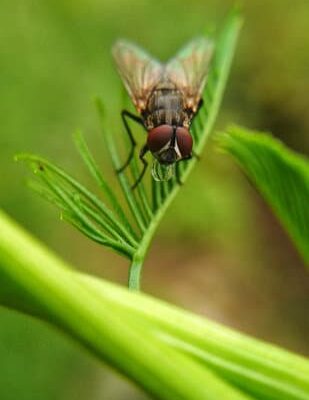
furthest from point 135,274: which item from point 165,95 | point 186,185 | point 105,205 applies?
point 186,185

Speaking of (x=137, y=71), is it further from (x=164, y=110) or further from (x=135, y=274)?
(x=135, y=274)

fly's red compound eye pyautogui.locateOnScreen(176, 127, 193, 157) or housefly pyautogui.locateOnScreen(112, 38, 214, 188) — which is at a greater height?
fly's red compound eye pyautogui.locateOnScreen(176, 127, 193, 157)

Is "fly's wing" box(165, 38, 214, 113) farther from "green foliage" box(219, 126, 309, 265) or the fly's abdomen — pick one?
"green foliage" box(219, 126, 309, 265)

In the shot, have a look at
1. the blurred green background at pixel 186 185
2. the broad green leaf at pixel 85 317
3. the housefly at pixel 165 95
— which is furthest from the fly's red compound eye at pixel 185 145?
the blurred green background at pixel 186 185

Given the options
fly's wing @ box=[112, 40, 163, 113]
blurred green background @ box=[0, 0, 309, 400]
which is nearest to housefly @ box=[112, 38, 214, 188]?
fly's wing @ box=[112, 40, 163, 113]

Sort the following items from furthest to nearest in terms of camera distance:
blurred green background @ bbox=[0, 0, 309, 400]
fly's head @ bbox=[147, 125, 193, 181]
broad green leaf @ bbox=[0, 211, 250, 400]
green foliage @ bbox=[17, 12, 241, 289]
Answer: blurred green background @ bbox=[0, 0, 309, 400]
fly's head @ bbox=[147, 125, 193, 181]
green foliage @ bbox=[17, 12, 241, 289]
broad green leaf @ bbox=[0, 211, 250, 400]

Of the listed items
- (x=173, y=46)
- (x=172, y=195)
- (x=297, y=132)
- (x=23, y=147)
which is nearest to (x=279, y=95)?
(x=297, y=132)

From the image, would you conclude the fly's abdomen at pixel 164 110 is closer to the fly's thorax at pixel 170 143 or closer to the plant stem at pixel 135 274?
the fly's thorax at pixel 170 143
